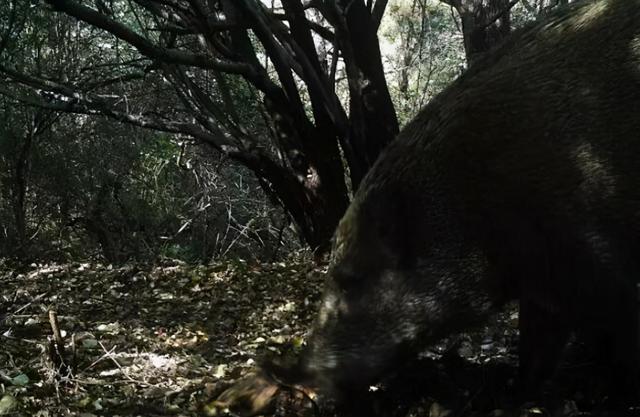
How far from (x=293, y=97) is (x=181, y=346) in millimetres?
3264

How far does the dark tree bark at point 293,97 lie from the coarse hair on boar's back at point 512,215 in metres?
2.88

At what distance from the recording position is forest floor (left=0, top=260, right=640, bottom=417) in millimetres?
3854

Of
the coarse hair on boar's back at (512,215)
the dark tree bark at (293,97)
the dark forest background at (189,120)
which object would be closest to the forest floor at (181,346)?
the coarse hair on boar's back at (512,215)

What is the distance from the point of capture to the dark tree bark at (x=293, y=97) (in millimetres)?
6746

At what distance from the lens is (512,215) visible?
3.66m

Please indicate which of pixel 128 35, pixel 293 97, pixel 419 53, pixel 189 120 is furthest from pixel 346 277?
pixel 419 53

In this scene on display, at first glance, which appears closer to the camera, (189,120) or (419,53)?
(189,120)

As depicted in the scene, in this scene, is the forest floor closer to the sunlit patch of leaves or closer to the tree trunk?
the sunlit patch of leaves

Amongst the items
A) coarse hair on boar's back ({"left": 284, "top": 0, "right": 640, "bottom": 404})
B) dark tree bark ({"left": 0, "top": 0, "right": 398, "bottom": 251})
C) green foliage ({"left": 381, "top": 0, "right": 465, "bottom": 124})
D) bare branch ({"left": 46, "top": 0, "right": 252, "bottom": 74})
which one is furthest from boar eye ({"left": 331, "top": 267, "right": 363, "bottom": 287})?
green foliage ({"left": 381, "top": 0, "right": 465, "bottom": 124})

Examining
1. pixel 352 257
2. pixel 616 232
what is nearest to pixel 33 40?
pixel 352 257

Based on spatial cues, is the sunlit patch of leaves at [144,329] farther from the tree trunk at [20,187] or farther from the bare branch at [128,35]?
the bare branch at [128,35]

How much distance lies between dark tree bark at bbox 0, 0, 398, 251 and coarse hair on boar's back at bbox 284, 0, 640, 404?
288cm

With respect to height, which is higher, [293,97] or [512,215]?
[293,97]

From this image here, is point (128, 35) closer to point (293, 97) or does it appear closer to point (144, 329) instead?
point (293, 97)
